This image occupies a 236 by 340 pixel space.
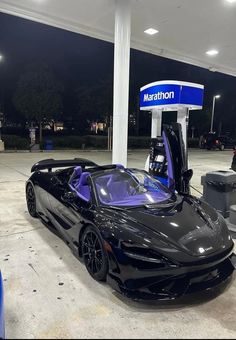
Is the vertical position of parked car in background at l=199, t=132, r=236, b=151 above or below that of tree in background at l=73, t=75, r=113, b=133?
below

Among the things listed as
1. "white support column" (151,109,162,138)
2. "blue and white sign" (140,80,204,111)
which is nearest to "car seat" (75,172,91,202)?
"blue and white sign" (140,80,204,111)

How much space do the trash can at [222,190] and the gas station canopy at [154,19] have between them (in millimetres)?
3979

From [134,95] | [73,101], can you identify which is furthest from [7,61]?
[134,95]

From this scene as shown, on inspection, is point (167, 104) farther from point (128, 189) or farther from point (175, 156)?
point (128, 189)

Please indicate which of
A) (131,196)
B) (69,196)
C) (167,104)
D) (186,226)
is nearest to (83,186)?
(69,196)

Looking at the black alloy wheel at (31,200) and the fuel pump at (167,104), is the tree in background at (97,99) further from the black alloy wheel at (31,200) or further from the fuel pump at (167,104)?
the black alloy wheel at (31,200)

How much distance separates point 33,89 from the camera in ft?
75.3

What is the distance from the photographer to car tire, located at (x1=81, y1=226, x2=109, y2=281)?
2809mm

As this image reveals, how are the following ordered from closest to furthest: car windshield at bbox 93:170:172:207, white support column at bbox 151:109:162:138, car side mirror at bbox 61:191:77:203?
car windshield at bbox 93:170:172:207 < car side mirror at bbox 61:191:77:203 < white support column at bbox 151:109:162:138

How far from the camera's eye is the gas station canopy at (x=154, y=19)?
664cm

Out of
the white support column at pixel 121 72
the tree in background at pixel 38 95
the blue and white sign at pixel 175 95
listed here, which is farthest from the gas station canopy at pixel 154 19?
the tree in background at pixel 38 95

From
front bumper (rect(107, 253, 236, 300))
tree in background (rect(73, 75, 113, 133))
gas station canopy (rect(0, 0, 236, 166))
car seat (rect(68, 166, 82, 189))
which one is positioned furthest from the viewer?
tree in background (rect(73, 75, 113, 133))

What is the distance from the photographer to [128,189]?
11.9ft

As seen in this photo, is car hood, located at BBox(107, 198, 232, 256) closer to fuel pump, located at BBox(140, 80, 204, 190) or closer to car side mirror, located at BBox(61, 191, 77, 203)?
car side mirror, located at BBox(61, 191, 77, 203)
